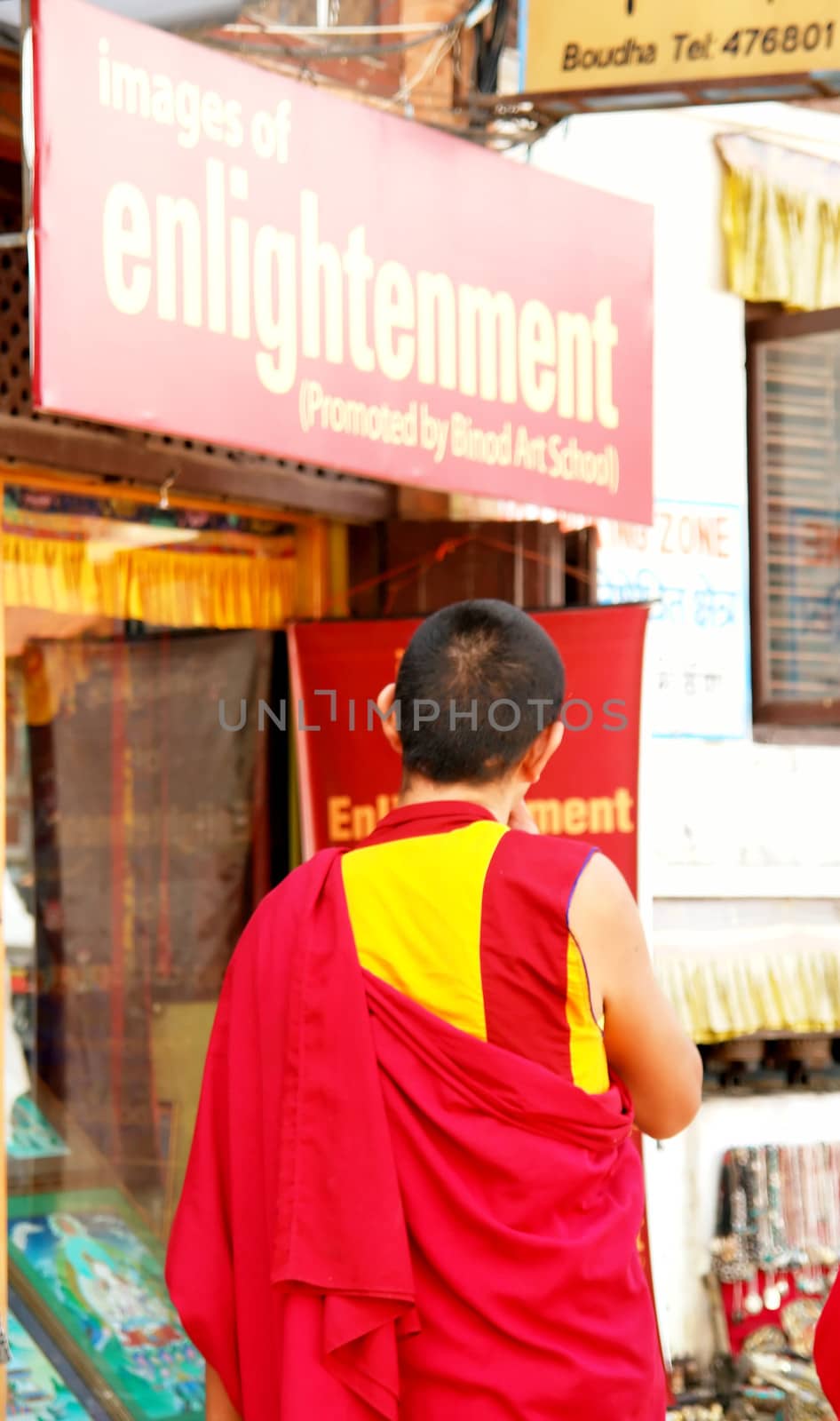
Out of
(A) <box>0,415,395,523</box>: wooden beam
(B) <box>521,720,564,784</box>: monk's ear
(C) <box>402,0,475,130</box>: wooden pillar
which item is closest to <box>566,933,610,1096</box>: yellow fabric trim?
(B) <box>521,720,564,784</box>: monk's ear

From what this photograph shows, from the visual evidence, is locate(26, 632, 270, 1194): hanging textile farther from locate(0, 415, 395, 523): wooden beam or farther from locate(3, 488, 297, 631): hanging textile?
locate(0, 415, 395, 523): wooden beam

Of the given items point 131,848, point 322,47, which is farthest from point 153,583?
point 322,47

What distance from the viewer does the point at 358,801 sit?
4.52 m

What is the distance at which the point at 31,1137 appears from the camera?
438cm

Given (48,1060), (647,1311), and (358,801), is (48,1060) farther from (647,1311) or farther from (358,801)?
(647,1311)

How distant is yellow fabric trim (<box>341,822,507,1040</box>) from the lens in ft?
7.54

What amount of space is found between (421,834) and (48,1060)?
93.4 inches

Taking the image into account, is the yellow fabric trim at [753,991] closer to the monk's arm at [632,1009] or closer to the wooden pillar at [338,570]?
the wooden pillar at [338,570]

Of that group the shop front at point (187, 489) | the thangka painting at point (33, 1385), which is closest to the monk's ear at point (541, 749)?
the shop front at point (187, 489)

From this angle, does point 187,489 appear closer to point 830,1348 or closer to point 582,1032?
point 582,1032

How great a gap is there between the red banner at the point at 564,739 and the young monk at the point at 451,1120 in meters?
1.82

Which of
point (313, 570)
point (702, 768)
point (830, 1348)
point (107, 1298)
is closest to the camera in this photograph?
point (830, 1348)

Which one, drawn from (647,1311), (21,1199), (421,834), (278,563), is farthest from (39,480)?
(647,1311)

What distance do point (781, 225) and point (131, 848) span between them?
3.16 meters
